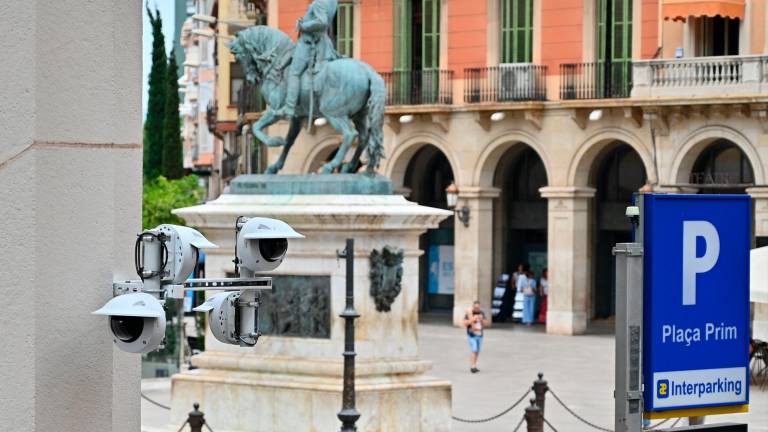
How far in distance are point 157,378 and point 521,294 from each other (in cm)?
1582

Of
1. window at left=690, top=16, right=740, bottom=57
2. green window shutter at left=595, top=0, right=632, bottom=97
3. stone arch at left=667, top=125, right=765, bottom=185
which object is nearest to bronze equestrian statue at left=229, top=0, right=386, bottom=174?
stone arch at left=667, top=125, right=765, bottom=185

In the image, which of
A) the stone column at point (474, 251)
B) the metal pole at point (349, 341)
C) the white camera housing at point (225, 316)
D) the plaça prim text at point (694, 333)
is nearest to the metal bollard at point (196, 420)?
the metal pole at point (349, 341)

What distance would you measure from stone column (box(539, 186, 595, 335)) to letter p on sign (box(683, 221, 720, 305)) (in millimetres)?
32071

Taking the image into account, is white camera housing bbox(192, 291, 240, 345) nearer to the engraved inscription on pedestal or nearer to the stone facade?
the engraved inscription on pedestal

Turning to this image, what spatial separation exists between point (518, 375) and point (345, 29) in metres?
16.8

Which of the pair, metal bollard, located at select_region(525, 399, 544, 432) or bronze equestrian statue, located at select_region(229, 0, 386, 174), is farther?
bronze equestrian statue, located at select_region(229, 0, 386, 174)

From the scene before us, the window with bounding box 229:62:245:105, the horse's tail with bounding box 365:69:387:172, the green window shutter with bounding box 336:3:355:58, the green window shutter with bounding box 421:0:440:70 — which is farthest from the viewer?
the window with bounding box 229:62:245:105

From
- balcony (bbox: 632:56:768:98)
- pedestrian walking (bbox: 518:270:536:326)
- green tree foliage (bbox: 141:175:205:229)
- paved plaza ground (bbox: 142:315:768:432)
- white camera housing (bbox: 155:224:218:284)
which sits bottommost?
paved plaza ground (bbox: 142:315:768:432)

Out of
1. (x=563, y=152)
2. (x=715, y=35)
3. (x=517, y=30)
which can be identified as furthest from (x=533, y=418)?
(x=517, y=30)

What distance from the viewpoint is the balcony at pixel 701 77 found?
38125mm

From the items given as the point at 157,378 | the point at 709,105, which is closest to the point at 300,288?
the point at 157,378

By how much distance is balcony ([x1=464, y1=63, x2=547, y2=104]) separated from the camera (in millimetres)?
42250

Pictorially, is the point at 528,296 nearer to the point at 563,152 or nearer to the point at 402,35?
the point at 563,152

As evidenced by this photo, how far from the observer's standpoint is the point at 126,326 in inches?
320
